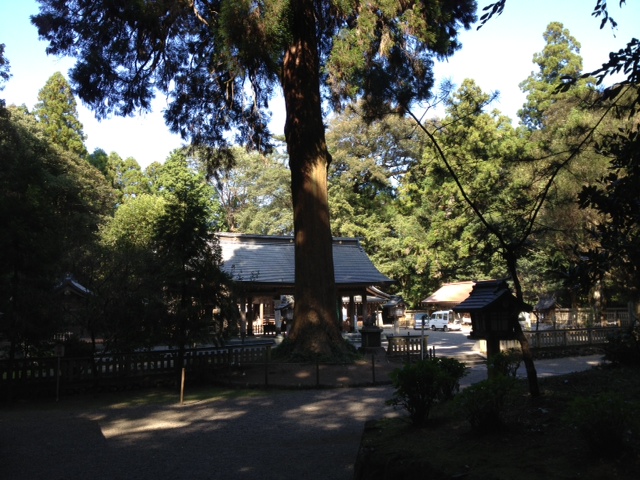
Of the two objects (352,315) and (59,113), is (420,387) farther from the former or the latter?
(59,113)

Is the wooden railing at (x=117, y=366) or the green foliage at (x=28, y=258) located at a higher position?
the green foliage at (x=28, y=258)

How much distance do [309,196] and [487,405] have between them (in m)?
13.6

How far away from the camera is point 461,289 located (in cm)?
4609

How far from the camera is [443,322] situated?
49.0 m

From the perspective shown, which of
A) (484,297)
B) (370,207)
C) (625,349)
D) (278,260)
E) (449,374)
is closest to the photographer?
(449,374)

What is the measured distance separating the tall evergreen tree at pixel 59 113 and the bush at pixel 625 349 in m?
46.0

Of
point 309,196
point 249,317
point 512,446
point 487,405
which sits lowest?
point 512,446

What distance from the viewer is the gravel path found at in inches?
286

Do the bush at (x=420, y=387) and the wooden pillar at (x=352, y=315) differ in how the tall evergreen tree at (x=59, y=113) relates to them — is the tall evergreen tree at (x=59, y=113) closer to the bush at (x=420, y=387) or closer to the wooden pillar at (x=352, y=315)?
the wooden pillar at (x=352, y=315)

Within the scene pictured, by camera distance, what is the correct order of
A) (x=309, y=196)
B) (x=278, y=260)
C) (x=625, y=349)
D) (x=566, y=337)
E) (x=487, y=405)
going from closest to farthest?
1. (x=487, y=405)
2. (x=625, y=349)
3. (x=309, y=196)
4. (x=566, y=337)
5. (x=278, y=260)

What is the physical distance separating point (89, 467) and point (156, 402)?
6164mm

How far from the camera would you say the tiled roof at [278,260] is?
33625 millimetres

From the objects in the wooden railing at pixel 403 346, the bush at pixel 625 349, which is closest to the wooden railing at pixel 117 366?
the wooden railing at pixel 403 346

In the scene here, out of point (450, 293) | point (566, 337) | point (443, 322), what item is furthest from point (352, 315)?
point (566, 337)
